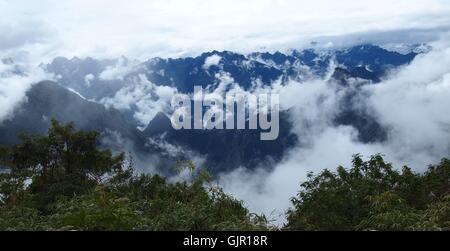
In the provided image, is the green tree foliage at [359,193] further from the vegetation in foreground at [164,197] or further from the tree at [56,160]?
the tree at [56,160]

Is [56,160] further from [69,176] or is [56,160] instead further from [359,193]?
[359,193]

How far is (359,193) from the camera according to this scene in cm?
1891

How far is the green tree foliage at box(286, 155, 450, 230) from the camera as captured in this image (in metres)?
15.7

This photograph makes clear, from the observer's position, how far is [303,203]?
66.4 feet

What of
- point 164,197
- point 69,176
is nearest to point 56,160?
point 69,176

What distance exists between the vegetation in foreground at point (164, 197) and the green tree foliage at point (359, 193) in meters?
0.04

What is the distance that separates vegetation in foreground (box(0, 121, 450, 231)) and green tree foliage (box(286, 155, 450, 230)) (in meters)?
0.04

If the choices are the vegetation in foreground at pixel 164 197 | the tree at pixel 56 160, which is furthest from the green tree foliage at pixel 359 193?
the tree at pixel 56 160

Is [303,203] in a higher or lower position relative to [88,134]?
lower

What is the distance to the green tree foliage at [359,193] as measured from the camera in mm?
15659

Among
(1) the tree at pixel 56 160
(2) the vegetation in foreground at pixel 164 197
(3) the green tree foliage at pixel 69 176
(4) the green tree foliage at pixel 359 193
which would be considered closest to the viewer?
(2) the vegetation in foreground at pixel 164 197

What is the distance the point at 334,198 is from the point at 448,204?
663 centimetres
